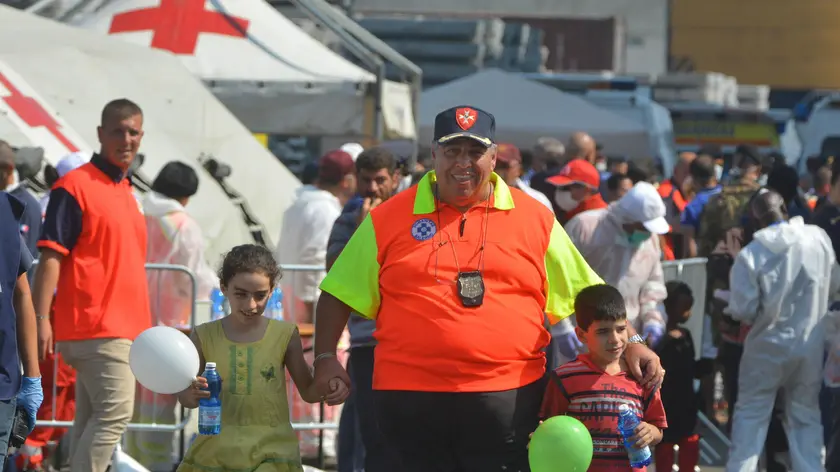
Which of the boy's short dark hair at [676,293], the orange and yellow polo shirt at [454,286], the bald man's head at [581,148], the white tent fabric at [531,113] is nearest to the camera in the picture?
the orange and yellow polo shirt at [454,286]

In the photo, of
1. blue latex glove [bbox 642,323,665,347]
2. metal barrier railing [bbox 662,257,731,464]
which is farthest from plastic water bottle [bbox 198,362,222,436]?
metal barrier railing [bbox 662,257,731,464]

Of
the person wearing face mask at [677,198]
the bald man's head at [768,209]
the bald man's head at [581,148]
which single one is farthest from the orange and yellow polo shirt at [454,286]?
the bald man's head at [581,148]

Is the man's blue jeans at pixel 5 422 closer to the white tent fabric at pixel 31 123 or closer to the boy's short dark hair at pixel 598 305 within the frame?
the boy's short dark hair at pixel 598 305

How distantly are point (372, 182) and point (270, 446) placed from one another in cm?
205

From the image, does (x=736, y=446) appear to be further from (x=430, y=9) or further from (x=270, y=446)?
(x=430, y=9)

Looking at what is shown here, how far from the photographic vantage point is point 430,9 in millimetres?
65062

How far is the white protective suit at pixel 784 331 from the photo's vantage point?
869cm

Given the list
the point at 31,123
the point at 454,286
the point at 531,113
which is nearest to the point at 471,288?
the point at 454,286

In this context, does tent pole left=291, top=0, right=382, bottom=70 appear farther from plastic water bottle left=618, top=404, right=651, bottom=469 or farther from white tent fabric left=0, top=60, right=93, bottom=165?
plastic water bottle left=618, top=404, right=651, bottom=469

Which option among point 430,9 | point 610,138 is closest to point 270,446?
point 610,138

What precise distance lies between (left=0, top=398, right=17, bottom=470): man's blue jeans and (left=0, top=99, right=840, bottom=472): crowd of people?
10 millimetres

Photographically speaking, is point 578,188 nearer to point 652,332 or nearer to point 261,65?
point 652,332

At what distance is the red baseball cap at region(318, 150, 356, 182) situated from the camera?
32.9 ft

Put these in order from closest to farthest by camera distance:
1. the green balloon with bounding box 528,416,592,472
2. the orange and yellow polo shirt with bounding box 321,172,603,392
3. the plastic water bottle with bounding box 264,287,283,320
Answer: the green balloon with bounding box 528,416,592,472, the orange and yellow polo shirt with bounding box 321,172,603,392, the plastic water bottle with bounding box 264,287,283,320
